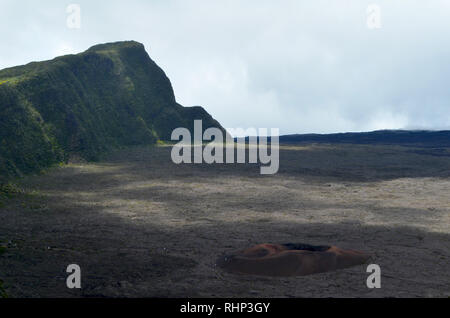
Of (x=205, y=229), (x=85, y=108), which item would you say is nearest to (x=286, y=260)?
(x=205, y=229)

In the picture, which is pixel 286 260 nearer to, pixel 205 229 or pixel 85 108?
pixel 205 229

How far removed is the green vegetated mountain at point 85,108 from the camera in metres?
26.3

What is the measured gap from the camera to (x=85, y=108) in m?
38.4

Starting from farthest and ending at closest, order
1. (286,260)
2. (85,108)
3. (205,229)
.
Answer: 1. (85,108)
2. (205,229)
3. (286,260)

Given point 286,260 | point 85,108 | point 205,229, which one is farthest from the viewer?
point 85,108

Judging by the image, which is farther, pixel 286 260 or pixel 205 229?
pixel 205 229

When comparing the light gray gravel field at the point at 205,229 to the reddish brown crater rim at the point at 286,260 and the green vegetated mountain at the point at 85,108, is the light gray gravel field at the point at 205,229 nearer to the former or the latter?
the reddish brown crater rim at the point at 286,260

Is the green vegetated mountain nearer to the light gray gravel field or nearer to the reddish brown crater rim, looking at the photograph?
the light gray gravel field

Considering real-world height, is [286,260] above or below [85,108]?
below

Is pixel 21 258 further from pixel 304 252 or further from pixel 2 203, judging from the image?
pixel 2 203

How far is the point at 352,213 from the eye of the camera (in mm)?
→ 16234

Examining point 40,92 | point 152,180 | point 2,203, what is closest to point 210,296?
point 2,203

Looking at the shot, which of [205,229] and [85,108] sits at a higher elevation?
[85,108]

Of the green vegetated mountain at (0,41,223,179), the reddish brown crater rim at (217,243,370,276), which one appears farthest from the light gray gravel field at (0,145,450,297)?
the green vegetated mountain at (0,41,223,179)
